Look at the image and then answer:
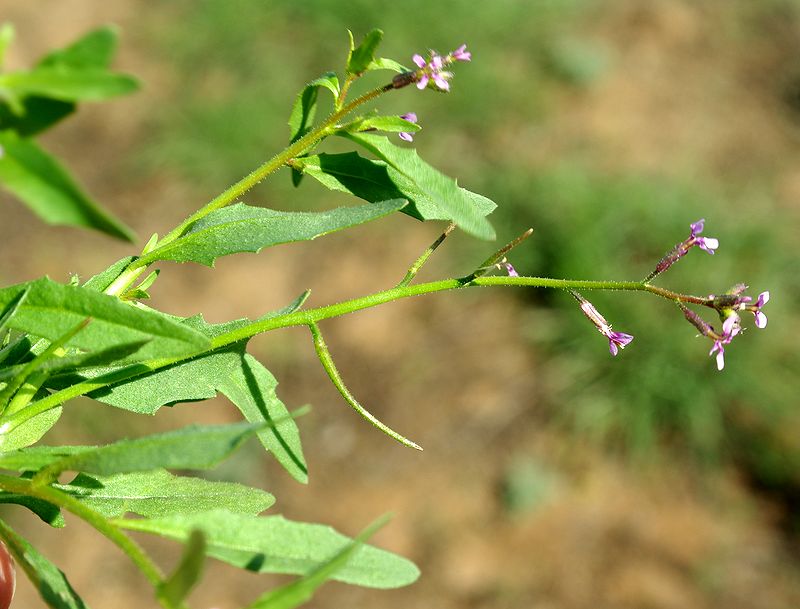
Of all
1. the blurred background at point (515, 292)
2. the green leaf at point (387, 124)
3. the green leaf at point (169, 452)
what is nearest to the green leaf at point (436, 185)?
the green leaf at point (387, 124)

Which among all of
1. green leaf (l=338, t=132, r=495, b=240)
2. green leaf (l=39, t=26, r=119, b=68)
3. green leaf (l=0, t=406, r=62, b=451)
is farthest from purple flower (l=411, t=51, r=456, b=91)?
green leaf (l=0, t=406, r=62, b=451)

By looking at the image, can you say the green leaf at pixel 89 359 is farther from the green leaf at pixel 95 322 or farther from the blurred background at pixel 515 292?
the blurred background at pixel 515 292

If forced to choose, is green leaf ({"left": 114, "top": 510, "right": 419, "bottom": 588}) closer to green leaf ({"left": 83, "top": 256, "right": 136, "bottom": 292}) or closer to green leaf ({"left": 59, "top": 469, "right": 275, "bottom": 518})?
green leaf ({"left": 59, "top": 469, "right": 275, "bottom": 518})

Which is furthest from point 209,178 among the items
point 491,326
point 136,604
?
point 136,604

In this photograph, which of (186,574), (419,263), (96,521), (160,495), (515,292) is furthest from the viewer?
(515,292)

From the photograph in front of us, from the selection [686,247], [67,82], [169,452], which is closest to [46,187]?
[67,82]

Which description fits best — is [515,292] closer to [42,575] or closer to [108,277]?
[108,277]

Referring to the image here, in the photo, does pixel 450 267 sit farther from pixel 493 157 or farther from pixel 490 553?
pixel 490 553
